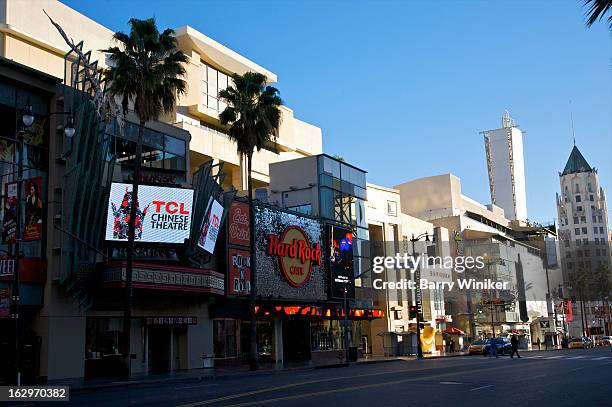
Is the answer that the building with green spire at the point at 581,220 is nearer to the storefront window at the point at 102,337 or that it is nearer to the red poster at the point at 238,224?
the red poster at the point at 238,224

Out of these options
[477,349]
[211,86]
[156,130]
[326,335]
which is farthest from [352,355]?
[211,86]

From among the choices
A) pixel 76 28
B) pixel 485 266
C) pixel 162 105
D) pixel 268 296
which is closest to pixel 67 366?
pixel 162 105

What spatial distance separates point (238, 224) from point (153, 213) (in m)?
9.07

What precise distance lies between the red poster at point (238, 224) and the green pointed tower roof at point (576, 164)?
159016 millimetres

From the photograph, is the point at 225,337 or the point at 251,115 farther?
the point at 225,337

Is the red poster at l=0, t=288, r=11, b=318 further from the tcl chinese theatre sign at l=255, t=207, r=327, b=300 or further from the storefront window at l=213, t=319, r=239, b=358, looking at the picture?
the tcl chinese theatre sign at l=255, t=207, r=327, b=300

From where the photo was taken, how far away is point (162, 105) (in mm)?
33875

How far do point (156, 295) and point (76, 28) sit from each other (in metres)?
31.3

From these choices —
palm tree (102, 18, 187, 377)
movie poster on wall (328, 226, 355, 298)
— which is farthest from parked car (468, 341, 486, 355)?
palm tree (102, 18, 187, 377)

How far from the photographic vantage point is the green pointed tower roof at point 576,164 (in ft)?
604

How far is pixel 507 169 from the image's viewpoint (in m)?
172

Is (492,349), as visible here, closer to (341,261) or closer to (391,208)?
(341,261)

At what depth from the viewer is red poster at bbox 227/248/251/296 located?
4350 centimetres

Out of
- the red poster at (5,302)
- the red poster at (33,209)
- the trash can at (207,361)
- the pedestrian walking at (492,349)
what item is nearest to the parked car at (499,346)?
the pedestrian walking at (492,349)
